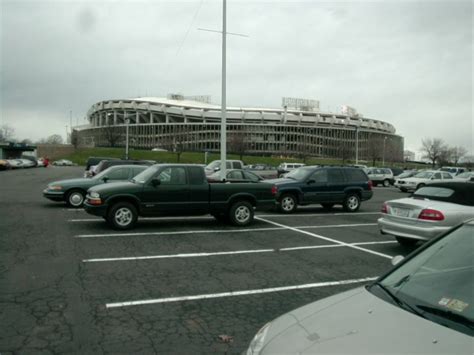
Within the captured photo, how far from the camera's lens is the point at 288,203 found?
14914 mm

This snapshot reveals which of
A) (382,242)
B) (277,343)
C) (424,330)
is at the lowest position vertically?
(382,242)

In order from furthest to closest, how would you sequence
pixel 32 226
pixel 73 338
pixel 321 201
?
pixel 321 201
pixel 32 226
pixel 73 338

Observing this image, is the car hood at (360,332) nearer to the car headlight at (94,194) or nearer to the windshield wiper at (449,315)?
the windshield wiper at (449,315)

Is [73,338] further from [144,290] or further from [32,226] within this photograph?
[32,226]

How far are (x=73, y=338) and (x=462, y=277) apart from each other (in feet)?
11.9

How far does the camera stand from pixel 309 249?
28.4 feet

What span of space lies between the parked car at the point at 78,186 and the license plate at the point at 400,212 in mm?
8991

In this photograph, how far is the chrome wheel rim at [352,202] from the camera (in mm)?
15706

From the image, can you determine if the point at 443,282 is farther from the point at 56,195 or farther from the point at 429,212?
the point at 56,195

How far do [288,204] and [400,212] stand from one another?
649 cm

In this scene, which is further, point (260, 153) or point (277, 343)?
point (260, 153)

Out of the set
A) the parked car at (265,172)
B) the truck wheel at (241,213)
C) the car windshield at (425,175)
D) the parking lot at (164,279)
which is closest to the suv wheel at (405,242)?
the parking lot at (164,279)

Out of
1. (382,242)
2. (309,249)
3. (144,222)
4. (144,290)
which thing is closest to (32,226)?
(144,222)

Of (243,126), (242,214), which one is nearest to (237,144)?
(243,126)
